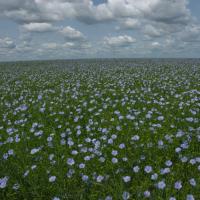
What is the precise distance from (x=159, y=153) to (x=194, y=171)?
77 cm

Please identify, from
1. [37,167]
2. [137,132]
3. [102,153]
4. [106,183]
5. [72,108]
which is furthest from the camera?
[72,108]

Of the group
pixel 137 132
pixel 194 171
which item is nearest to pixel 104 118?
pixel 137 132

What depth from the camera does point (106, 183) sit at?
3.78 metres

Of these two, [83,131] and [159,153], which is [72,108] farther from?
[159,153]

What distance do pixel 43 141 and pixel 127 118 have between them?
208 centimetres

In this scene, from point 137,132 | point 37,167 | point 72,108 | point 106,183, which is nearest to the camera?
point 106,183

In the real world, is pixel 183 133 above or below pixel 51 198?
above

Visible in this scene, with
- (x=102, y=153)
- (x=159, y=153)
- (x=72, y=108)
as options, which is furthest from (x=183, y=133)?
(x=72, y=108)

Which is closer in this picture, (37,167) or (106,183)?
(106,183)

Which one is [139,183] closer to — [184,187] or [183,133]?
[184,187]

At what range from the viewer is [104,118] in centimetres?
675

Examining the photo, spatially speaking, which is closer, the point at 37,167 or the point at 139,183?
the point at 139,183

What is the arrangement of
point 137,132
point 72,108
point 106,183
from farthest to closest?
point 72,108 < point 137,132 < point 106,183

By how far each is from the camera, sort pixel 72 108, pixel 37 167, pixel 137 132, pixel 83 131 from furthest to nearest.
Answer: pixel 72 108, pixel 83 131, pixel 137 132, pixel 37 167
